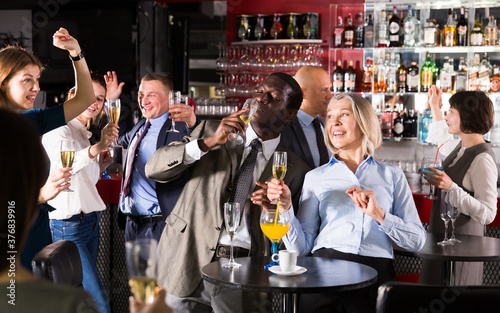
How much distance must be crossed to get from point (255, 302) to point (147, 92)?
60.6 inches

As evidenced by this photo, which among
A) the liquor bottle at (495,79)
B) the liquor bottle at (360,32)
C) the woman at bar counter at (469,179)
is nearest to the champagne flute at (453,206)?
the woman at bar counter at (469,179)

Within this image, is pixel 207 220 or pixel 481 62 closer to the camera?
pixel 207 220

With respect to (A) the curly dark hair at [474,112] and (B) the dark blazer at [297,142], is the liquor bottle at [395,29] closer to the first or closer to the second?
(A) the curly dark hair at [474,112]

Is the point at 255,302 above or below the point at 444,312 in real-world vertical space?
below

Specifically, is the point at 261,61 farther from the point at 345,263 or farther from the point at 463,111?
the point at 345,263

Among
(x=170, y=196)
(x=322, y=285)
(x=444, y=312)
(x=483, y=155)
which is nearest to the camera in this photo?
(x=444, y=312)

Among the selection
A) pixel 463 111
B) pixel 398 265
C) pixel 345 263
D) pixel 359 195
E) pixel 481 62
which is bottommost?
pixel 398 265

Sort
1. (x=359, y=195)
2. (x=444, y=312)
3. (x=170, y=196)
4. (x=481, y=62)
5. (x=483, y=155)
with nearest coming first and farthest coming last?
(x=444, y=312) < (x=359, y=195) < (x=170, y=196) < (x=483, y=155) < (x=481, y=62)

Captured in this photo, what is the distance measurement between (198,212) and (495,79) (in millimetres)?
3917

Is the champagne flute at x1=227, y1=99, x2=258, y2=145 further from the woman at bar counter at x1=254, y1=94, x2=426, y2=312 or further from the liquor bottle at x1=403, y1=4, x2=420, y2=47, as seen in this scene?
the liquor bottle at x1=403, y1=4, x2=420, y2=47

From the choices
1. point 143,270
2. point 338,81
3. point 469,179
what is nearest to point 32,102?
point 143,270

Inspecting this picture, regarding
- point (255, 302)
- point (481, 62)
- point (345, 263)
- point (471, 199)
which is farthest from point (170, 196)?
point (481, 62)

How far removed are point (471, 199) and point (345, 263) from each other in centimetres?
111

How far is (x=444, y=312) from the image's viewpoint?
1.62 m
